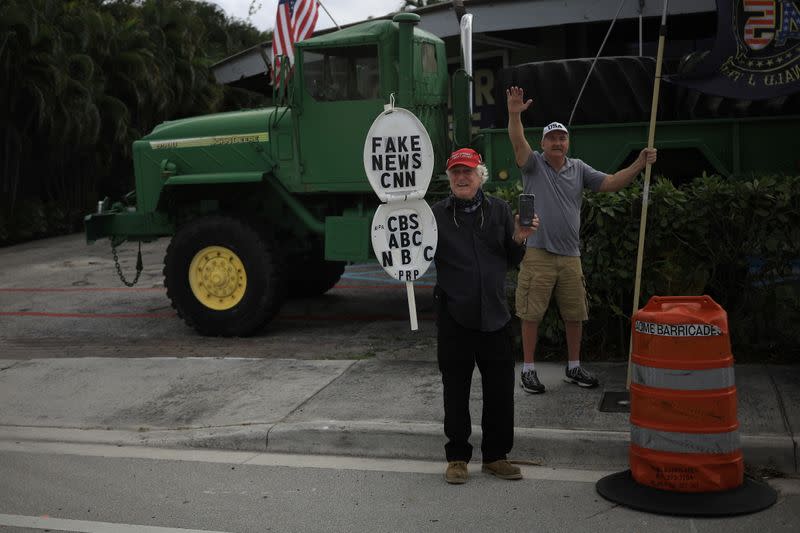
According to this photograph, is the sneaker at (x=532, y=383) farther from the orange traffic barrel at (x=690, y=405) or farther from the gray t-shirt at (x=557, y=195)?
the orange traffic barrel at (x=690, y=405)

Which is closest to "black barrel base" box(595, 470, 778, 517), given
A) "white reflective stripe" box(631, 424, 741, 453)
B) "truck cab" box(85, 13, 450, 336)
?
"white reflective stripe" box(631, 424, 741, 453)

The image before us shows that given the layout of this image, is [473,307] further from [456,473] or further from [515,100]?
[515,100]

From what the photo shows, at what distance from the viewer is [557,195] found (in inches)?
263

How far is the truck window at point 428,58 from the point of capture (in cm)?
975

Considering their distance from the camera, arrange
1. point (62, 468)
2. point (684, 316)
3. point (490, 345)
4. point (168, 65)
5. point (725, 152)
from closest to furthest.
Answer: point (684, 316) < point (490, 345) < point (62, 468) < point (725, 152) < point (168, 65)

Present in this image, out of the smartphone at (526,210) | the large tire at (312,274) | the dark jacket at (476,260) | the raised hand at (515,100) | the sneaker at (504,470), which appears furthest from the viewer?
the large tire at (312,274)

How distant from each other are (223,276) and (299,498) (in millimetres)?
4761

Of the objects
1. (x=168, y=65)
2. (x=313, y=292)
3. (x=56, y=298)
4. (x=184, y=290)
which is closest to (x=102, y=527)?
(x=184, y=290)

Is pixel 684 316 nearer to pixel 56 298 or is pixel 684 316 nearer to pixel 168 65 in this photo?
pixel 56 298

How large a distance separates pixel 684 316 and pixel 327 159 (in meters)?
5.25

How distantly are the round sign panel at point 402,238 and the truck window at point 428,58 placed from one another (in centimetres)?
370

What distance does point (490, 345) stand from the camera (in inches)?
219

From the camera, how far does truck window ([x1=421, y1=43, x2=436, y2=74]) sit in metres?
9.75

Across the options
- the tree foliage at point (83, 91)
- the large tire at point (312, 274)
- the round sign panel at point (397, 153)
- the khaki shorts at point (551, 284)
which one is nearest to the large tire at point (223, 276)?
Result: the large tire at point (312, 274)
